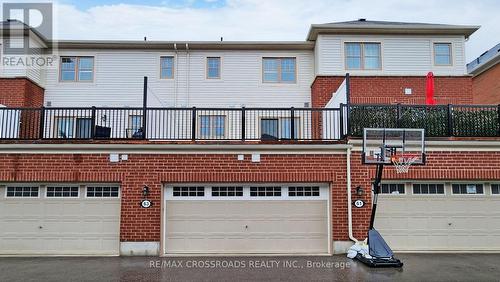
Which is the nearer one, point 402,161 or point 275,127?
point 402,161

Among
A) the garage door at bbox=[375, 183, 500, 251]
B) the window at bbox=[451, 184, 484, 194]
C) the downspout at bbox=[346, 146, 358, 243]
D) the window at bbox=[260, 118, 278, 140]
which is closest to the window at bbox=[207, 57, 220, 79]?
the window at bbox=[260, 118, 278, 140]

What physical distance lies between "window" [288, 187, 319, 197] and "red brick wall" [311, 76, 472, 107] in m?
5.86

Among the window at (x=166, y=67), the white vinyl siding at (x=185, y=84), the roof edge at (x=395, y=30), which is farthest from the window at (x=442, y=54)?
the window at (x=166, y=67)

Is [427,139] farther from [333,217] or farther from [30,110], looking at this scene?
[30,110]

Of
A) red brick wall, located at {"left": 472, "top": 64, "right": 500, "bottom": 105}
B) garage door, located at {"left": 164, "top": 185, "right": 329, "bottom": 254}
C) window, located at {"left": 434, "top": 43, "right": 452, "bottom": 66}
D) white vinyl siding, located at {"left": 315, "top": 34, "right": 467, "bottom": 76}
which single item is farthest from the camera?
red brick wall, located at {"left": 472, "top": 64, "right": 500, "bottom": 105}

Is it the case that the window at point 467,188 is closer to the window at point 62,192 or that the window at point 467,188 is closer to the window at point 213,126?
the window at point 213,126

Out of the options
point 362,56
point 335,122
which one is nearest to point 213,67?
point 362,56

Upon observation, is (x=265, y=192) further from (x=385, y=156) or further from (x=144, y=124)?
→ (x=144, y=124)

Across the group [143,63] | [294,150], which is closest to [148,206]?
[294,150]

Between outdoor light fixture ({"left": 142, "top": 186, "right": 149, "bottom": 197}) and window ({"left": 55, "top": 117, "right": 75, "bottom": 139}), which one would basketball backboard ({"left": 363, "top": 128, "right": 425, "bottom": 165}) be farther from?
window ({"left": 55, "top": 117, "right": 75, "bottom": 139})

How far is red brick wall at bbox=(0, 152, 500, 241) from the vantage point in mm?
11320

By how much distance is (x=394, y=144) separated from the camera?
34.9 feet

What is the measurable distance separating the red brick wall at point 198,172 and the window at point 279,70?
728 cm

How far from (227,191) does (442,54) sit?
37.1 feet
